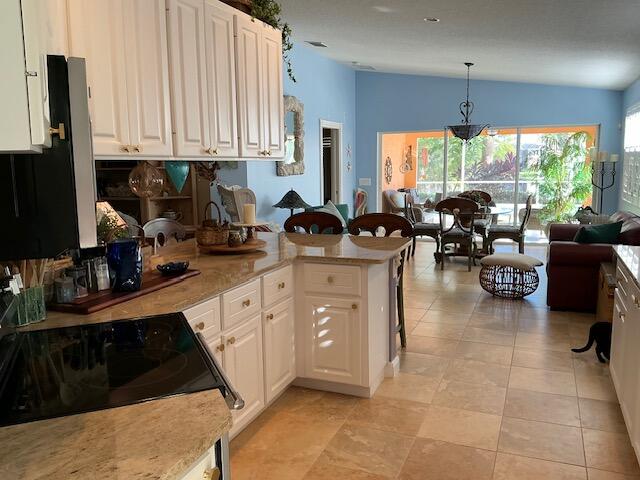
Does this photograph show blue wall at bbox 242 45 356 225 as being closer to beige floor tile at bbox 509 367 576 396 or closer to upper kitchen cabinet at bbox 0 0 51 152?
beige floor tile at bbox 509 367 576 396

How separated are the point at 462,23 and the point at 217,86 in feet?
9.27

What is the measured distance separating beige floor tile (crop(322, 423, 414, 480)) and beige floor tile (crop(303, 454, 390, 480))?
0.03m

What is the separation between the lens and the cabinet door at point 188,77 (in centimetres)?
275

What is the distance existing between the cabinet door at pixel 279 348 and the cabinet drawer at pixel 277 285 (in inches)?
2.0

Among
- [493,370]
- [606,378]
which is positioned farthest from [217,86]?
[606,378]

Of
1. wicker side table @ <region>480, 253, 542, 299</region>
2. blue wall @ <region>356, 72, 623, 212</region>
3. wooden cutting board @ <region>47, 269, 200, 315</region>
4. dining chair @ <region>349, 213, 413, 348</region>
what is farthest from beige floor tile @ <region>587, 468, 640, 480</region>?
blue wall @ <region>356, 72, 623, 212</region>

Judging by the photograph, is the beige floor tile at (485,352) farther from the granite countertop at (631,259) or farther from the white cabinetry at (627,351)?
the granite countertop at (631,259)

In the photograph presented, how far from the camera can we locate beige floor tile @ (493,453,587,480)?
Answer: 2.54 metres

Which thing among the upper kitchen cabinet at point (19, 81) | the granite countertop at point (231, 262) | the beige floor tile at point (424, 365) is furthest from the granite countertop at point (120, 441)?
the beige floor tile at point (424, 365)

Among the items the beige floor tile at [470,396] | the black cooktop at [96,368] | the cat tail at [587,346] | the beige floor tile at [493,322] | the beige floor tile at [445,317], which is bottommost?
the beige floor tile at [470,396]

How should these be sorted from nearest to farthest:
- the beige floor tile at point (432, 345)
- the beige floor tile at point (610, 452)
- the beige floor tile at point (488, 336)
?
the beige floor tile at point (610, 452)
the beige floor tile at point (432, 345)
the beige floor tile at point (488, 336)

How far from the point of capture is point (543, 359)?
13.2ft

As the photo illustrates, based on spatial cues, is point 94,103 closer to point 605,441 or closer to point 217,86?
point 217,86

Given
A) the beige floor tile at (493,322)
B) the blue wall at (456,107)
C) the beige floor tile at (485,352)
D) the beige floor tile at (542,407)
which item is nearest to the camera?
the beige floor tile at (542,407)
